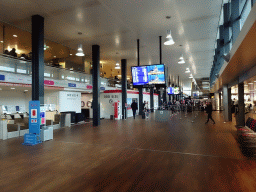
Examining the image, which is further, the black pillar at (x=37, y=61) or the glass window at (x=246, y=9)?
the black pillar at (x=37, y=61)

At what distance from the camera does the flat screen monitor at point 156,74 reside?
10.1m

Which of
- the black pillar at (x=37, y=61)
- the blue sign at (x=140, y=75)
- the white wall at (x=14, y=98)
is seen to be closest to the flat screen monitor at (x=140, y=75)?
the blue sign at (x=140, y=75)

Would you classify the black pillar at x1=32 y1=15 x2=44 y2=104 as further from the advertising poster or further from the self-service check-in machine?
the advertising poster

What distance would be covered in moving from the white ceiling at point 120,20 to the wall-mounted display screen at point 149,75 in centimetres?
169

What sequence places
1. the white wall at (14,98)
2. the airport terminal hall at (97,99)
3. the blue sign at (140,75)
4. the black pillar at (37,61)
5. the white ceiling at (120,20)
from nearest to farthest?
1. the airport terminal hall at (97,99)
2. the white ceiling at (120,20)
3. the black pillar at (37,61)
4. the blue sign at (140,75)
5. the white wall at (14,98)

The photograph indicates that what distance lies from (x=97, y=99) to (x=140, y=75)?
337 cm

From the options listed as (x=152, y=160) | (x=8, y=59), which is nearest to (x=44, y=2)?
(x=8, y=59)

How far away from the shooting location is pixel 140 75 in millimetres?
10656

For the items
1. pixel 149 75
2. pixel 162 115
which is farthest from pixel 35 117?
pixel 162 115

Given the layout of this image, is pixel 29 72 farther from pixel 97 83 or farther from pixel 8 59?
pixel 97 83

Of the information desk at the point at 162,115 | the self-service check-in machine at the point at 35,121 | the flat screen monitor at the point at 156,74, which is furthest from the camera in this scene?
the information desk at the point at 162,115

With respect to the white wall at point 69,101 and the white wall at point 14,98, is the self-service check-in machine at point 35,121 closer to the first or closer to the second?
the white wall at point 14,98

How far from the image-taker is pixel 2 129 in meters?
8.11

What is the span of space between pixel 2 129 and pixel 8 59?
3.48 metres
